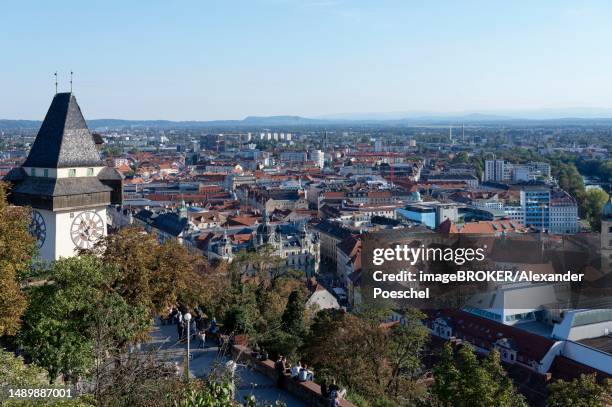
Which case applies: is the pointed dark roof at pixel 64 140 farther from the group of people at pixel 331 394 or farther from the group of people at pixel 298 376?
the group of people at pixel 331 394

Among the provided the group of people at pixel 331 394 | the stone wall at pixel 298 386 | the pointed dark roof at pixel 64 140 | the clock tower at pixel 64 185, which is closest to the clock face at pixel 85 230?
the clock tower at pixel 64 185

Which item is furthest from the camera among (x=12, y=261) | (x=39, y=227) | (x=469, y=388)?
(x=39, y=227)

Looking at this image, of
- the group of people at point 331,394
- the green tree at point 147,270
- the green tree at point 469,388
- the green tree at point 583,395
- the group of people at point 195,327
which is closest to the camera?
the group of people at point 331,394

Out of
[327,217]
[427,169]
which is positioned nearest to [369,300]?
[327,217]

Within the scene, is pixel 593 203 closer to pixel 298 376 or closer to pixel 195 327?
pixel 195 327

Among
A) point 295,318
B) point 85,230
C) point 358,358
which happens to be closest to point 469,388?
point 358,358

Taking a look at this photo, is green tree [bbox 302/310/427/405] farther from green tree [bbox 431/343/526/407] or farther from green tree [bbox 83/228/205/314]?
green tree [bbox 83/228/205/314]
